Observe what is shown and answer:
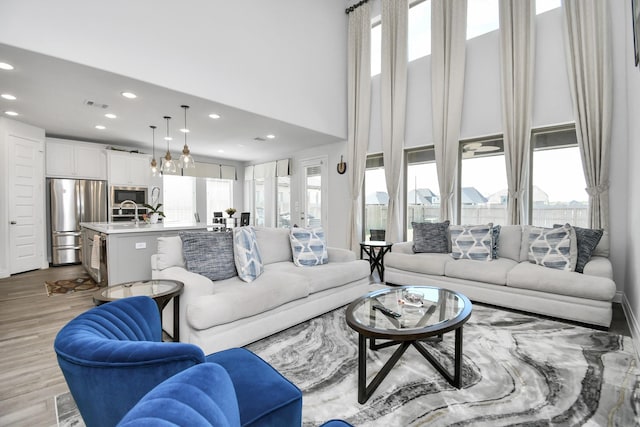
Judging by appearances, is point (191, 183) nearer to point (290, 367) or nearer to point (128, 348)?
point (290, 367)

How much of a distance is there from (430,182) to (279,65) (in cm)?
324

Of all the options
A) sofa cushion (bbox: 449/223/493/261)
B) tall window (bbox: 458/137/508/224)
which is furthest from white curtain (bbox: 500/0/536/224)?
sofa cushion (bbox: 449/223/493/261)

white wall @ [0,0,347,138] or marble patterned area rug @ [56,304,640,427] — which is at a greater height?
white wall @ [0,0,347,138]

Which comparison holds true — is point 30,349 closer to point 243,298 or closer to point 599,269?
point 243,298

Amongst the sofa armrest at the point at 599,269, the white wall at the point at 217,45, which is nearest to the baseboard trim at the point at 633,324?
the sofa armrest at the point at 599,269

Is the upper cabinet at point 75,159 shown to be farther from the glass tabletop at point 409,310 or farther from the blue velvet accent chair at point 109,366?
the blue velvet accent chair at point 109,366

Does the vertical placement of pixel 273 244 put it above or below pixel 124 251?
above

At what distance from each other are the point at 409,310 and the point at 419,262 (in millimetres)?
1967

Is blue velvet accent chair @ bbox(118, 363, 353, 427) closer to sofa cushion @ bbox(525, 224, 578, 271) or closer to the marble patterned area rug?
the marble patterned area rug

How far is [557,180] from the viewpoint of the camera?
13.4 ft

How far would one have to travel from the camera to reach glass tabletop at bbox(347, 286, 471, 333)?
1.81 m

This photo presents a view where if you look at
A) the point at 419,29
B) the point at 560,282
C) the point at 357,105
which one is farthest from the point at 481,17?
the point at 560,282

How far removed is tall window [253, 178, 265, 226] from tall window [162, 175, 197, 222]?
1.69m

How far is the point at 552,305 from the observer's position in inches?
117
